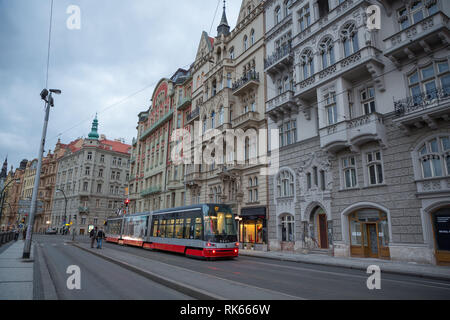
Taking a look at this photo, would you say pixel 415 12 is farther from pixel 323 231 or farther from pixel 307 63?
pixel 323 231

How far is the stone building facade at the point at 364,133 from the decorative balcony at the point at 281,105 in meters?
0.09

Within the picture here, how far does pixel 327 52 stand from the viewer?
2095 centimetres

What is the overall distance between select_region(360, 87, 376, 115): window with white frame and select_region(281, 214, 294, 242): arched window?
387 inches

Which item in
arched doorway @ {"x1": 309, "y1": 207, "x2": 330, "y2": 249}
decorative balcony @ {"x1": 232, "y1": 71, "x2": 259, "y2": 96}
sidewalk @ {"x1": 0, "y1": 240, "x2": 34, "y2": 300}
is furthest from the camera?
decorative balcony @ {"x1": 232, "y1": 71, "x2": 259, "y2": 96}

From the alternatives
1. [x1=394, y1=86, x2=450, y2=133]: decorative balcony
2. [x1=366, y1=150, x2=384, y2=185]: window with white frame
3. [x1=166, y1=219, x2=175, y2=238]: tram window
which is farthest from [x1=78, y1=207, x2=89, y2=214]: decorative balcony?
[x1=394, y1=86, x2=450, y2=133]: decorative balcony

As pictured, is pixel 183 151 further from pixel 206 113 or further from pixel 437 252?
pixel 437 252

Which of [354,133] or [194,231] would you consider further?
[194,231]

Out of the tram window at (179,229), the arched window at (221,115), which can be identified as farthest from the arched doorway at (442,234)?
the arched window at (221,115)

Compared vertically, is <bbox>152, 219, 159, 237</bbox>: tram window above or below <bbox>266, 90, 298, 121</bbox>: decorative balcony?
below

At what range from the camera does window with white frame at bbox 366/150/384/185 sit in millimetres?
17562

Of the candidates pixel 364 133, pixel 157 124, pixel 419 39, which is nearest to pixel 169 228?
pixel 364 133

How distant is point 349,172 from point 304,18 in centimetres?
1326

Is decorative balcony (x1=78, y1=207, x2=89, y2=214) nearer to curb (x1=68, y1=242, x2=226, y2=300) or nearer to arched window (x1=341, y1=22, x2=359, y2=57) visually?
curb (x1=68, y1=242, x2=226, y2=300)
